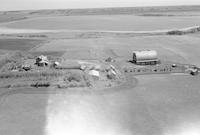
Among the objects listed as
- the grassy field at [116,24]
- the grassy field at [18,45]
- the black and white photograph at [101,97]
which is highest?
the grassy field at [116,24]

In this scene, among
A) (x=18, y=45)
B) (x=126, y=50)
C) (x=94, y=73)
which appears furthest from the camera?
(x=18, y=45)

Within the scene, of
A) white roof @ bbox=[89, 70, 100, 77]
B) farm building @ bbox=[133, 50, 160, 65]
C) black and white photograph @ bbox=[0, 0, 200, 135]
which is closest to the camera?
black and white photograph @ bbox=[0, 0, 200, 135]

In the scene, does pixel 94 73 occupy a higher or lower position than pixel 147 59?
lower

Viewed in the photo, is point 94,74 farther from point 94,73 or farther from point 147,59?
point 147,59

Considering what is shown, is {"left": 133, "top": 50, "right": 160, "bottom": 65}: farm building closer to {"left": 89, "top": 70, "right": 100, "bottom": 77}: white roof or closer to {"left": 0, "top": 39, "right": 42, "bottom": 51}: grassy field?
{"left": 89, "top": 70, "right": 100, "bottom": 77}: white roof

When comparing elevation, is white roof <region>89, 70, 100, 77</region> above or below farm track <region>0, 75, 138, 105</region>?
above

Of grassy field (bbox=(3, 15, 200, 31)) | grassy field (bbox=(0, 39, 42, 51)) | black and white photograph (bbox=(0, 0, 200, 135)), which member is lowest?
black and white photograph (bbox=(0, 0, 200, 135))

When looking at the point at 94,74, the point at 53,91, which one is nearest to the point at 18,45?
the point at 94,74

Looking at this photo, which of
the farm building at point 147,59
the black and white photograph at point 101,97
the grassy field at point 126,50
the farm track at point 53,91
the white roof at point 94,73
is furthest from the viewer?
the grassy field at point 126,50

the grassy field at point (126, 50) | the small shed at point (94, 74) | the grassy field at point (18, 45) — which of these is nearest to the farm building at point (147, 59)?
the grassy field at point (126, 50)

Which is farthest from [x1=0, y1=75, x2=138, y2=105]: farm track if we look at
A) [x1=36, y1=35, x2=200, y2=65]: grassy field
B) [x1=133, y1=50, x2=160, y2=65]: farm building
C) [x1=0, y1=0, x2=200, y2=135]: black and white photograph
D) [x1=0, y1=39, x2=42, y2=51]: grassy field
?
[x1=0, y1=39, x2=42, y2=51]: grassy field

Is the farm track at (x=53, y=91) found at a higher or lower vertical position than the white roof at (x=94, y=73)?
lower

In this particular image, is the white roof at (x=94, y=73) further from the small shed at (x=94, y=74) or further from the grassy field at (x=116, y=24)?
the grassy field at (x=116, y=24)
